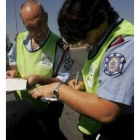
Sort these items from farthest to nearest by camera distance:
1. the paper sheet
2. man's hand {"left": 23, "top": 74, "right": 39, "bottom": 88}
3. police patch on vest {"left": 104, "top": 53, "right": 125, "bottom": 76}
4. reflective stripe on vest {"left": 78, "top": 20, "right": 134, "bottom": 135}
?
man's hand {"left": 23, "top": 74, "right": 39, "bottom": 88} < the paper sheet < reflective stripe on vest {"left": 78, "top": 20, "right": 134, "bottom": 135} < police patch on vest {"left": 104, "top": 53, "right": 125, "bottom": 76}

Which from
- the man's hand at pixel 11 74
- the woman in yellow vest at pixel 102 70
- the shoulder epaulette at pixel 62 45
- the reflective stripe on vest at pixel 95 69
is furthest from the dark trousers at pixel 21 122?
the shoulder epaulette at pixel 62 45

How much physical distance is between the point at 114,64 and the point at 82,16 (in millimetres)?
283

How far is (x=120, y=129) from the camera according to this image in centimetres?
145

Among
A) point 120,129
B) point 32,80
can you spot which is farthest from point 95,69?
point 32,80

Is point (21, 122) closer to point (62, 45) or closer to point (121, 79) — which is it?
point (121, 79)

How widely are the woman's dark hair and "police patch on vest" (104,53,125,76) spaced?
0.20 meters

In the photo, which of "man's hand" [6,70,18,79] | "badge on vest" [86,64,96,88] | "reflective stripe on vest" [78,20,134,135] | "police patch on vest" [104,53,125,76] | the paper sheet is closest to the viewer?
"police patch on vest" [104,53,125,76]

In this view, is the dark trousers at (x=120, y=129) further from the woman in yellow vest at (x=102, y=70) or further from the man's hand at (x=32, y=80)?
the man's hand at (x=32, y=80)

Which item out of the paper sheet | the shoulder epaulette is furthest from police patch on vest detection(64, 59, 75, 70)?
the paper sheet

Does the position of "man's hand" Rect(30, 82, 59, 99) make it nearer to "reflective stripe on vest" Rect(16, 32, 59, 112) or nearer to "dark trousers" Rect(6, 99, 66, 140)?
"dark trousers" Rect(6, 99, 66, 140)

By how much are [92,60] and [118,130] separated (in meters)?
0.38

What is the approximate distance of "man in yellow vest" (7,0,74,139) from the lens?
215 cm

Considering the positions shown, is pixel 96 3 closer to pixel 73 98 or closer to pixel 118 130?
pixel 73 98

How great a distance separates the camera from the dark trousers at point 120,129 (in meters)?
1.42
